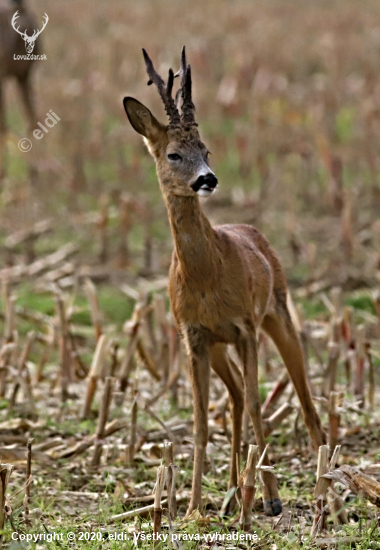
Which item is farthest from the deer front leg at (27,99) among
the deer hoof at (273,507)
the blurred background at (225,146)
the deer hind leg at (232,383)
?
the deer hoof at (273,507)

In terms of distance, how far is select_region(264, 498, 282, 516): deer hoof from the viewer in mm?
5633

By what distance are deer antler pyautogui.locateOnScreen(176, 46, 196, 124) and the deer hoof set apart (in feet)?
7.33

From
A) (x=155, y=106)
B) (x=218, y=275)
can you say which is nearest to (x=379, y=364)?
(x=218, y=275)

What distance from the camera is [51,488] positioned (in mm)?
6105

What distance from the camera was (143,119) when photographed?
5.52 metres

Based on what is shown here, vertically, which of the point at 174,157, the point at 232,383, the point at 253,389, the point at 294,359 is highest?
the point at 174,157

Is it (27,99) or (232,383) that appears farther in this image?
(27,99)

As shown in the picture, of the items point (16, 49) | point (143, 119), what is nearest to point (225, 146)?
point (16, 49)

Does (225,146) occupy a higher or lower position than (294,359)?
higher

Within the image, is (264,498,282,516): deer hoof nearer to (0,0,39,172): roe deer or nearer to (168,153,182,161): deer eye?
(168,153,182,161): deer eye

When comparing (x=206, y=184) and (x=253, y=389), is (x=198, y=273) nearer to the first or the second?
(x=206, y=184)

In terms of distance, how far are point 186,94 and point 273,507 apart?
242 centimetres

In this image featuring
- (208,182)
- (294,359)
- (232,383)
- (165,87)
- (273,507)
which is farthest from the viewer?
(294,359)

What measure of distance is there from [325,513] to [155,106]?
1099cm
